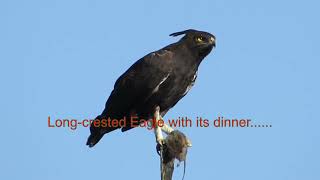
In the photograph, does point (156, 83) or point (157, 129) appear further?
point (156, 83)

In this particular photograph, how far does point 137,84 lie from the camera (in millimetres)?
10648

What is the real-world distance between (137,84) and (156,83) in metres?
0.40

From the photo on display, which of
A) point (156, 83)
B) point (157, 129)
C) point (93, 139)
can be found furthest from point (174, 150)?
point (93, 139)

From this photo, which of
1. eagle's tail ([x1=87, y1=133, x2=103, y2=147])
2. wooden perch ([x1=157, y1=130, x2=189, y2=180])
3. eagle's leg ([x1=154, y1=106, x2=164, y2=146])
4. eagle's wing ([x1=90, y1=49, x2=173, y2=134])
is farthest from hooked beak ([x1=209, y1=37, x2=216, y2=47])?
eagle's tail ([x1=87, y1=133, x2=103, y2=147])

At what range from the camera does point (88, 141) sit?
36.5 feet

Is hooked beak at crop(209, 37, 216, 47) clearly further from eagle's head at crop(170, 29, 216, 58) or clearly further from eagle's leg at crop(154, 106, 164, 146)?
eagle's leg at crop(154, 106, 164, 146)

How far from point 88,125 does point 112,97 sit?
700mm

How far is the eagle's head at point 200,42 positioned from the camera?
11.0 meters

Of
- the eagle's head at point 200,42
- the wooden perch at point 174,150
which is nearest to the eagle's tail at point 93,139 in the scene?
the wooden perch at point 174,150

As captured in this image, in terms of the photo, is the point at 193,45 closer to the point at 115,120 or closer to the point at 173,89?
the point at 173,89

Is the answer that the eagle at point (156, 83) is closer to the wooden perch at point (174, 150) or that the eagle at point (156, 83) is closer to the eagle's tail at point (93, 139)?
the eagle's tail at point (93, 139)

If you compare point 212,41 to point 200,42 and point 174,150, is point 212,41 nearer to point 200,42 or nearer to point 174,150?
point 200,42

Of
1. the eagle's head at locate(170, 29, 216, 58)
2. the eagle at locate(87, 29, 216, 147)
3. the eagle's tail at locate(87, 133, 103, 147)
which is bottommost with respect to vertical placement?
the eagle's tail at locate(87, 133, 103, 147)

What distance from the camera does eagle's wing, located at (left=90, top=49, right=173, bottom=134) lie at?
1047 centimetres
